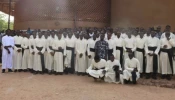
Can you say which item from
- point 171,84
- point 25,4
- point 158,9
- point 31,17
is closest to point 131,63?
point 171,84

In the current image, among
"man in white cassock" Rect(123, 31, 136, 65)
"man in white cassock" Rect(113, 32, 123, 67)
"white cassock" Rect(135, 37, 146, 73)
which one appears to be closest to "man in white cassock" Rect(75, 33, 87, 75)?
"man in white cassock" Rect(113, 32, 123, 67)

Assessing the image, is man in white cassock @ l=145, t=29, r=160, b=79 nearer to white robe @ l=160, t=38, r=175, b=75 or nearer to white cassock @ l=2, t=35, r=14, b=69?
white robe @ l=160, t=38, r=175, b=75

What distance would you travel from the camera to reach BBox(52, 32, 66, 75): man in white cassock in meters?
9.59

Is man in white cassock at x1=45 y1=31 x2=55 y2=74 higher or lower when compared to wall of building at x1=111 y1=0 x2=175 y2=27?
lower

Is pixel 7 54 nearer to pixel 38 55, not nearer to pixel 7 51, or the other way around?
pixel 7 51

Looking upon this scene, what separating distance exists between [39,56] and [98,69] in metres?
2.80

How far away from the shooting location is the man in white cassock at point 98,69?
25.8 feet

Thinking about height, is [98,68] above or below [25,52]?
below

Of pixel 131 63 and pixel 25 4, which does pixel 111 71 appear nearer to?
pixel 131 63

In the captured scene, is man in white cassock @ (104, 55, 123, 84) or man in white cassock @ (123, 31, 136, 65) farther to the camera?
man in white cassock @ (123, 31, 136, 65)

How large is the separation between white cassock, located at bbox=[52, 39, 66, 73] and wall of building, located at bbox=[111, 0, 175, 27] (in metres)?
4.02

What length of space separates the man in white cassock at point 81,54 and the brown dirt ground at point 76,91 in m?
1.72

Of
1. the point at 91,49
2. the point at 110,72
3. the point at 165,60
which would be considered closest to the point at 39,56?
the point at 91,49

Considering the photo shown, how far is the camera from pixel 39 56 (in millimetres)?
9836
